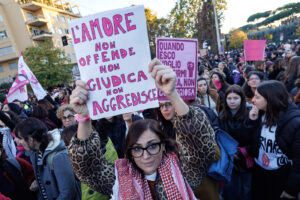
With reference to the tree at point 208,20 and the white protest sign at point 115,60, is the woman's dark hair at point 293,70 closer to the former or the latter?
the white protest sign at point 115,60

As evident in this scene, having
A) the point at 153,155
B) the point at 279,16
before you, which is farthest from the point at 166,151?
the point at 279,16

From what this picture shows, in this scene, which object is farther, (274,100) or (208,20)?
(208,20)

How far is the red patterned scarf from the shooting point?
1.38m

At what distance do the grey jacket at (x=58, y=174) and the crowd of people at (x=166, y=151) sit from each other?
0.03ft

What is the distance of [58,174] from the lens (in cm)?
216

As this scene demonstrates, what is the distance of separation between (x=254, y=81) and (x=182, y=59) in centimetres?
309

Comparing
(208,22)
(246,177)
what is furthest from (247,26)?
(246,177)

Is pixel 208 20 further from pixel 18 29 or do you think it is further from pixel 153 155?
pixel 18 29

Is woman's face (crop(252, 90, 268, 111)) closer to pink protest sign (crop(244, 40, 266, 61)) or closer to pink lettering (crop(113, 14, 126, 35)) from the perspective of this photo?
pink lettering (crop(113, 14, 126, 35))

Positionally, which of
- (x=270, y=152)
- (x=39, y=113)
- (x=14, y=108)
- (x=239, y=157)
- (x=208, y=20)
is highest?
(x=208, y=20)

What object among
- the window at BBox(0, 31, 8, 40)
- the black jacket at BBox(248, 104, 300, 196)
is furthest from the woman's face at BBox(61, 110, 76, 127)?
the window at BBox(0, 31, 8, 40)

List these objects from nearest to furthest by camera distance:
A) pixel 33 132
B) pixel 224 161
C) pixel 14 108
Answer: pixel 224 161, pixel 33 132, pixel 14 108

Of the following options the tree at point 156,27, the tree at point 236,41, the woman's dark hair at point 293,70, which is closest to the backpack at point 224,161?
the woman's dark hair at point 293,70

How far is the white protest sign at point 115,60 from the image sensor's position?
1444 mm
